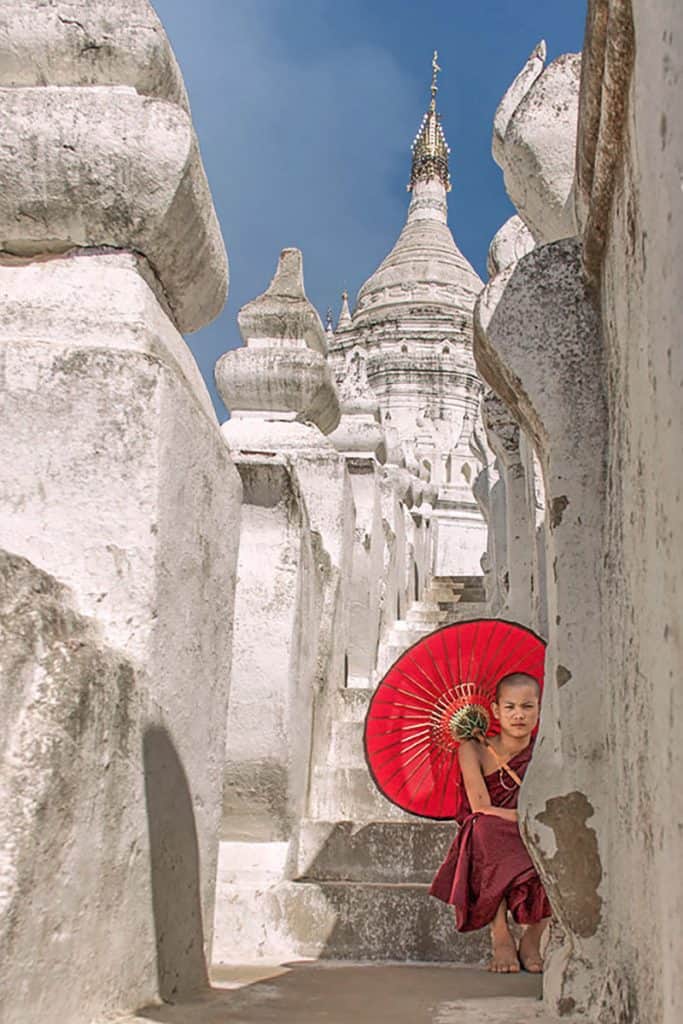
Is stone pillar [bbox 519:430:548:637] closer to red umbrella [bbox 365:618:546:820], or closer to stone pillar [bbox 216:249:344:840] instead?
stone pillar [bbox 216:249:344:840]

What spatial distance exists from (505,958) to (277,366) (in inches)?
132

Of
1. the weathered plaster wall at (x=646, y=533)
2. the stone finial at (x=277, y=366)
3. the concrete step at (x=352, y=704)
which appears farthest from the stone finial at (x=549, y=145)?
the concrete step at (x=352, y=704)

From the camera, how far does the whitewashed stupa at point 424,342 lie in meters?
27.8

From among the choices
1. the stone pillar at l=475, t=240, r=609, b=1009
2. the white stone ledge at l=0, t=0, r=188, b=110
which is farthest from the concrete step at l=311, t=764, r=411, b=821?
the white stone ledge at l=0, t=0, r=188, b=110

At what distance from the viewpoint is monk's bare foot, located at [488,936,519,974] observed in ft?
11.9

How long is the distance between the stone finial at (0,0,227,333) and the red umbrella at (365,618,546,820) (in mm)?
1730

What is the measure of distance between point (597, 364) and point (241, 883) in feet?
8.16

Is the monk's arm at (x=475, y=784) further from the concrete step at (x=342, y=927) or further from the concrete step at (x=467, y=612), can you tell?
the concrete step at (x=467, y=612)

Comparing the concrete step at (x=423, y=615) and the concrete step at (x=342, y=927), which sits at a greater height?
the concrete step at (x=423, y=615)

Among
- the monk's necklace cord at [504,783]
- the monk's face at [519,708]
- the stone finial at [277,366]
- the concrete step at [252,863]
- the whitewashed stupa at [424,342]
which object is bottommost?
the concrete step at [252,863]

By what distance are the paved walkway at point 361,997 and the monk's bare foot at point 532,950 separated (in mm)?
133

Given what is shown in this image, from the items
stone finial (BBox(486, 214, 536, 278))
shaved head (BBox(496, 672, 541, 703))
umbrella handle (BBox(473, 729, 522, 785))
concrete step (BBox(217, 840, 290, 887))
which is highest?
stone finial (BBox(486, 214, 536, 278))

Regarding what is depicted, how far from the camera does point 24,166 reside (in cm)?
275

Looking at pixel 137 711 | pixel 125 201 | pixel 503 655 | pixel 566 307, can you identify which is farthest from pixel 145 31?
pixel 503 655
